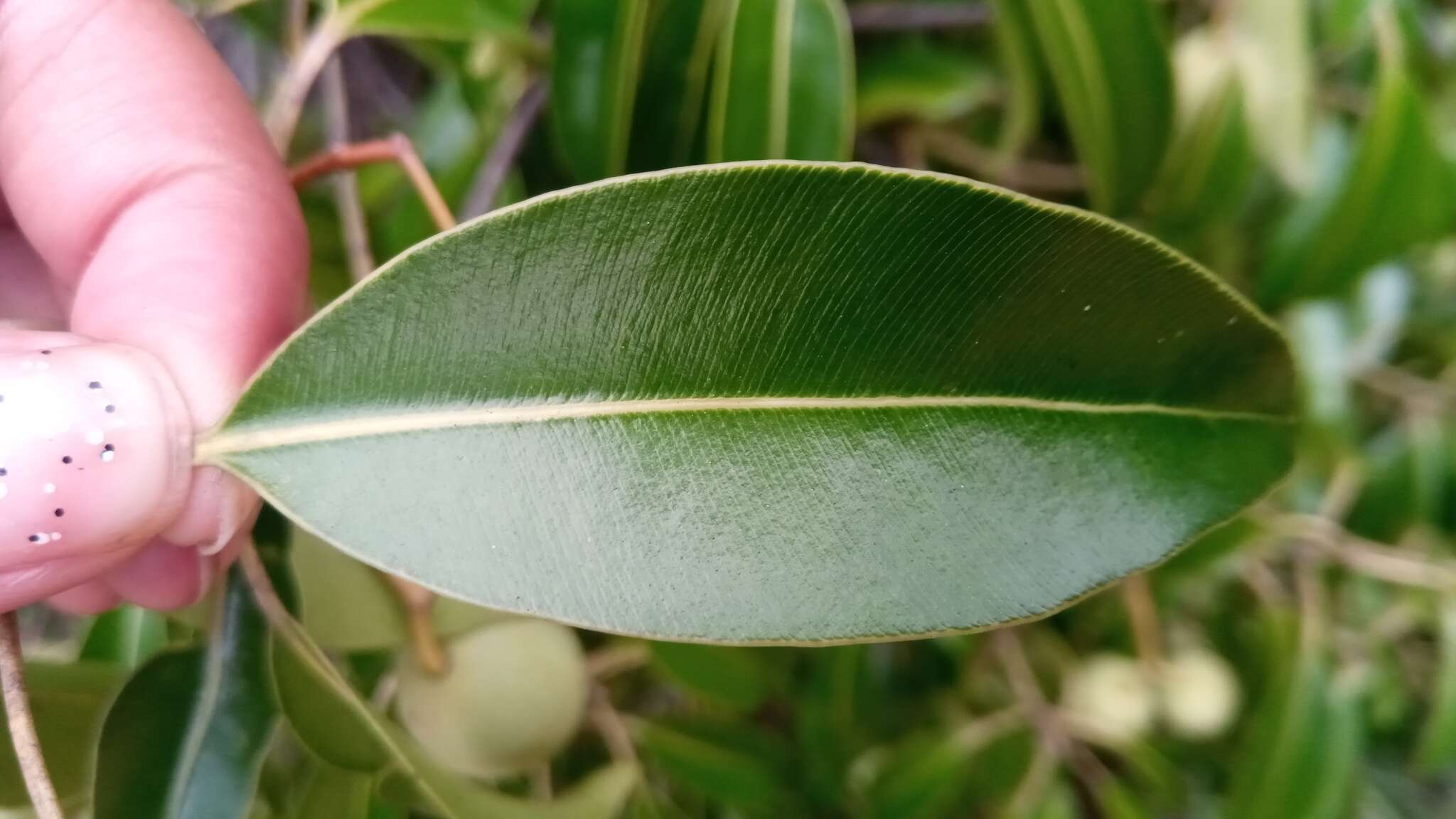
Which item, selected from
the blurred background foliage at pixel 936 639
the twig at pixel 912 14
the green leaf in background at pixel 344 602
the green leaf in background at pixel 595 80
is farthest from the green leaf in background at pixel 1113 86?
the green leaf in background at pixel 344 602

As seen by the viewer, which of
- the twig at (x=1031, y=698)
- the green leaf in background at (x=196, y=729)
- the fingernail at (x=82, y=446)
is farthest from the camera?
the twig at (x=1031, y=698)

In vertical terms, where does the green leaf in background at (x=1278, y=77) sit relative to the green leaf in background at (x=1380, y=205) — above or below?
above

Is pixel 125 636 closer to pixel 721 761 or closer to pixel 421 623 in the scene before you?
pixel 421 623

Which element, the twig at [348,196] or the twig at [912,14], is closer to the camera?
the twig at [348,196]

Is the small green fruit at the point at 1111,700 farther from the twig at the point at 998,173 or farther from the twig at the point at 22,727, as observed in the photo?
the twig at the point at 22,727

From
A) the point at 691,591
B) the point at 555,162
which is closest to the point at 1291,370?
the point at 691,591
